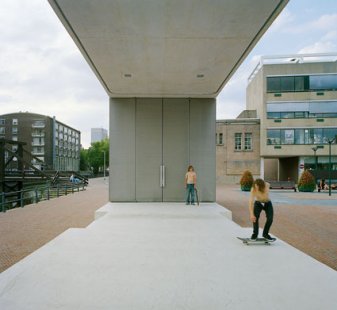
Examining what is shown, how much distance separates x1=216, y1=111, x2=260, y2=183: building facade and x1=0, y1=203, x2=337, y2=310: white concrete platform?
3421 cm

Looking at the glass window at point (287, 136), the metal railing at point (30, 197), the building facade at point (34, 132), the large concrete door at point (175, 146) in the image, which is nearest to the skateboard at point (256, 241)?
the large concrete door at point (175, 146)

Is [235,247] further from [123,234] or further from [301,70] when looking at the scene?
[301,70]

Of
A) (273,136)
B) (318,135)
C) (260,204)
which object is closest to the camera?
(260,204)

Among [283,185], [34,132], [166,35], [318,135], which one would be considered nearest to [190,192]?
[166,35]

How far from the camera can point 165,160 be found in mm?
14156

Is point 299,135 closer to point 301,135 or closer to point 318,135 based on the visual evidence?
point 301,135

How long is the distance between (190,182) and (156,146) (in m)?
2.39

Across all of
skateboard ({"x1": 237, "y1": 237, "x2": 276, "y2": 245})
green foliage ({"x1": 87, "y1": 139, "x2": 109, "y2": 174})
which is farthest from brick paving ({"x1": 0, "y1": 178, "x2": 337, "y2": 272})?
green foliage ({"x1": 87, "y1": 139, "x2": 109, "y2": 174})

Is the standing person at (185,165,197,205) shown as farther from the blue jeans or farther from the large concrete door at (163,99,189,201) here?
the large concrete door at (163,99,189,201)

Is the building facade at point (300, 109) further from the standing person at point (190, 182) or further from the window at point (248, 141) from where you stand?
the standing person at point (190, 182)

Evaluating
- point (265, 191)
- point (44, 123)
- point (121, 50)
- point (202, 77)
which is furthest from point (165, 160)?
point (44, 123)

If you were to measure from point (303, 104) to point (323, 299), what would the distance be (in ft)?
130

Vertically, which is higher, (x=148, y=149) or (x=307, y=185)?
(x=148, y=149)

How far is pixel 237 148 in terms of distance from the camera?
139 feet
